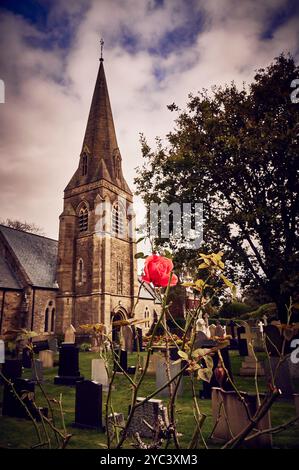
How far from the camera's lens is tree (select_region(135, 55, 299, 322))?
30.1 feet

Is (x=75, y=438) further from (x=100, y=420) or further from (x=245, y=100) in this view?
(x=245, y=100)

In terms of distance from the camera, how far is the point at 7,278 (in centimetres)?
2189

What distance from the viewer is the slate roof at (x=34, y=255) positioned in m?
23.1

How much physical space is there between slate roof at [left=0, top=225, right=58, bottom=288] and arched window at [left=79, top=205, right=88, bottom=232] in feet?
14.5

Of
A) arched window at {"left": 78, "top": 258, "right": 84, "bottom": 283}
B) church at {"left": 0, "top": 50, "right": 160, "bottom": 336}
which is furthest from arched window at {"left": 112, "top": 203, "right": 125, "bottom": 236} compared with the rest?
arched window at {"left": 78, "top": 258, "right": 84, "bottom": 283}

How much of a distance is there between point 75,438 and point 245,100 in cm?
1095

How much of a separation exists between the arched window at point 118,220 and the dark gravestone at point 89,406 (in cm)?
2011

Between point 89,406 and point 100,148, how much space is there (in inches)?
982

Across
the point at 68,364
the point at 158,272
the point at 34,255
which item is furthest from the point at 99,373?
the point at 34,255

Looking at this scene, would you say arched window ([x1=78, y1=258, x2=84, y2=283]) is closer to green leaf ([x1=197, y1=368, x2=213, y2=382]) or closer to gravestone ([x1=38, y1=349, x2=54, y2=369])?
gravestone ([x1=38, y1=349, x2=54, y2=369])

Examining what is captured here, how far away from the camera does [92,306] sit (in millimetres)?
21703

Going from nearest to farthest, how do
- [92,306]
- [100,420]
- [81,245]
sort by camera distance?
[100,420], [92,306], [81,245]

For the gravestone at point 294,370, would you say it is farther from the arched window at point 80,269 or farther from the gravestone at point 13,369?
the arched window at point 80,269

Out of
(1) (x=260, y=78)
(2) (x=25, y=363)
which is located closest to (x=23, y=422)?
(2) (x=25, y=363)
